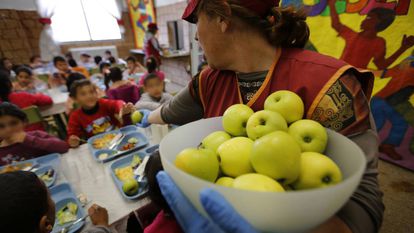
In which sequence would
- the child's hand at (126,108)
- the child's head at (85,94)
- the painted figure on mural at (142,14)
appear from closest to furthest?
1. the child's hand at (126,108)
2. the child's head at (85,94)
3. the painted figure on mural at (142,14)

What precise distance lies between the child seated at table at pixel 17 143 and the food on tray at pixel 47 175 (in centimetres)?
25

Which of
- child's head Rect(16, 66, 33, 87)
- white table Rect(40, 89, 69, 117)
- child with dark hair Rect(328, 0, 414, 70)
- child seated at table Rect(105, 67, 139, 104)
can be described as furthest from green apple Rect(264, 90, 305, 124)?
child's head Rect(16, 66, 33, 87)

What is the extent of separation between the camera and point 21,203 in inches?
26.8

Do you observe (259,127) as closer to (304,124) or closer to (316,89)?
(304,124)

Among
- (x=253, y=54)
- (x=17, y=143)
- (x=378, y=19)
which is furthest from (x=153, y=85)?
(x=378, y=19)

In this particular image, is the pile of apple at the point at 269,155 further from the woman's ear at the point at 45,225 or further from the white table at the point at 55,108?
the white table at the point at 55,108

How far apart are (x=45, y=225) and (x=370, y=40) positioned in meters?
2.56

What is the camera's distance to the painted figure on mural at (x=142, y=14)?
5.96 meters

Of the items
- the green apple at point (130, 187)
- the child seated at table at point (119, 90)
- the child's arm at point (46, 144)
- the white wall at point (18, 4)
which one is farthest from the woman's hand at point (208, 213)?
the white wall at point (18, 4)

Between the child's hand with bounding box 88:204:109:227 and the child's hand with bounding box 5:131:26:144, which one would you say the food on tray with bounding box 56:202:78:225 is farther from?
the child's hand with bounding box 5:131:26:144

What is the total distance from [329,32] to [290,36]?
1783mm

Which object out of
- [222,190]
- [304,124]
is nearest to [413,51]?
[304,124]

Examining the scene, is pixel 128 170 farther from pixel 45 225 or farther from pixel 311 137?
pixel 311 137

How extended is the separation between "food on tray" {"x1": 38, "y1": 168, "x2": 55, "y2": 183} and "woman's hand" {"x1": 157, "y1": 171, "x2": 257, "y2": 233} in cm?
97
